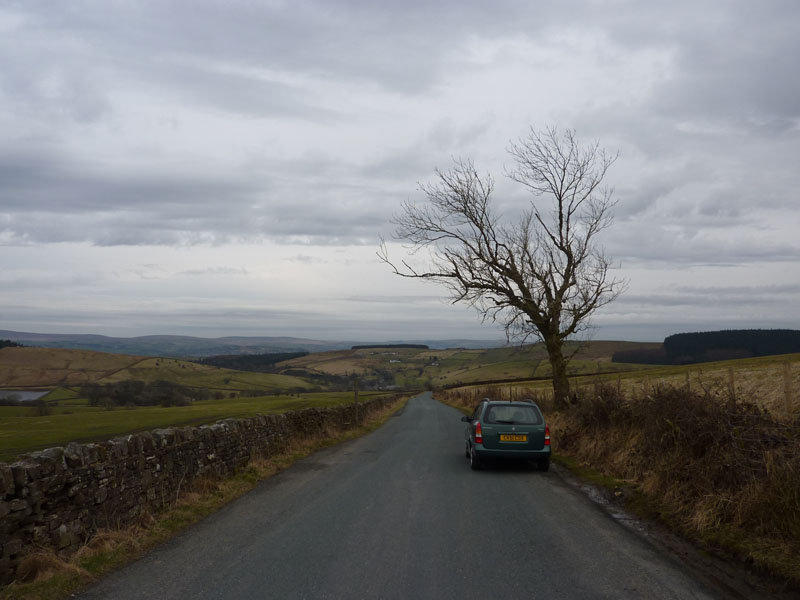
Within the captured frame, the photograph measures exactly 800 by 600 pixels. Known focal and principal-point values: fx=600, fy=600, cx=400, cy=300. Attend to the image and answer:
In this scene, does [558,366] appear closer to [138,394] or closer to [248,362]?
[138,394]

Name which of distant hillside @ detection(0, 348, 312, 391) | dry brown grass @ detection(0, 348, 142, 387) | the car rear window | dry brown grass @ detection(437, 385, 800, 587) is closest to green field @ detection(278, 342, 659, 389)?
distant hillside @ detection(0, 348, 312, 391)

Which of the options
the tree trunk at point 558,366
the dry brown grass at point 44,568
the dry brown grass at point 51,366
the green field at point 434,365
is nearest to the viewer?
the dry brown grass at point 44,568

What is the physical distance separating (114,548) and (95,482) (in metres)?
0.99

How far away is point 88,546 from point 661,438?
30.4 ft

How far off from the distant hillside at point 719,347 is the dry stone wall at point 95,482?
101101 millimetres

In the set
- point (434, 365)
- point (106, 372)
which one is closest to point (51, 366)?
point (106, 372)

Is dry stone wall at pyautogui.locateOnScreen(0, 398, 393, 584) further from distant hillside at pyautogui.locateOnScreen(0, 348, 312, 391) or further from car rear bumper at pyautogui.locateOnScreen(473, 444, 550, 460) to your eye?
distant hillside at pyautogui.locateOnScreen(0, 348, 312, 391)

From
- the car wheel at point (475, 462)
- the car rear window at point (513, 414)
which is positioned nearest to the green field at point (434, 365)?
the car rear window at point (513, 414)

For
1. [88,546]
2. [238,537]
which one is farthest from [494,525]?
[88,546]

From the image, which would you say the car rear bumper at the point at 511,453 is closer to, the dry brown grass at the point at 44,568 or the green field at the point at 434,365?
the dry brown grass at the point at 44,568

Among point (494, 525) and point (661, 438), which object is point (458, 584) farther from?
point (661, 438)

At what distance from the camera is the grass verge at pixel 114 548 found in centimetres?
579

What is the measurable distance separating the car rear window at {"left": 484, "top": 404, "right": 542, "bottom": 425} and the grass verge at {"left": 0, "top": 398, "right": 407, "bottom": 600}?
580 centimetres

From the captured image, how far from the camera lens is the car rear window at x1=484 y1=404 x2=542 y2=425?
1469 cm
